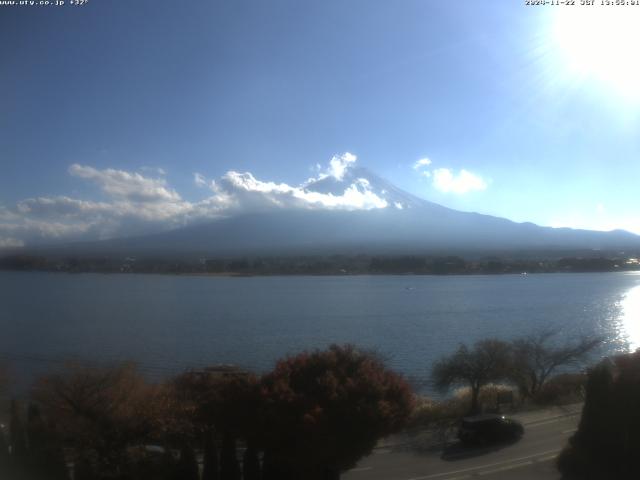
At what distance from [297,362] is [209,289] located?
110ft

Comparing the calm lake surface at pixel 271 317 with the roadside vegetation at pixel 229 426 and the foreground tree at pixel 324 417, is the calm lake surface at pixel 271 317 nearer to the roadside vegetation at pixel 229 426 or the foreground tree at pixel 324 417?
the roadside vegetation at pixel 229 426

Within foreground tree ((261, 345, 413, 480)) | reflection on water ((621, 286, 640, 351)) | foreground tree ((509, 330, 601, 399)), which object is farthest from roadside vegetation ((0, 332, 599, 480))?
reflection on water ((621, 286, 640, 351))

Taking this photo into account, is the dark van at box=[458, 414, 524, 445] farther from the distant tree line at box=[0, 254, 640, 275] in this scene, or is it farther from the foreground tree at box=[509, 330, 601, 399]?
the distant tree line at box=[0, 254, 640, 275]

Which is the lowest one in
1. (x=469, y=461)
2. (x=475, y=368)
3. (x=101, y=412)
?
(x=469, y=461)

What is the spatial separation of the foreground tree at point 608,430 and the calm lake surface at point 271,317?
752 centimetres

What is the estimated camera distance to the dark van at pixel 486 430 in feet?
27.6

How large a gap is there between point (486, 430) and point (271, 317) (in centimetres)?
1673

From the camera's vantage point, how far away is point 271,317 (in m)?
24.6

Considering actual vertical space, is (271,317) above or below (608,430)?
below

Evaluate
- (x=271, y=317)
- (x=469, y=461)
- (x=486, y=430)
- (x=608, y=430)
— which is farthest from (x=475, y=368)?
(x=271, y=317)

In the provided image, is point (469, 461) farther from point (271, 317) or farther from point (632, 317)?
point (632, 317)

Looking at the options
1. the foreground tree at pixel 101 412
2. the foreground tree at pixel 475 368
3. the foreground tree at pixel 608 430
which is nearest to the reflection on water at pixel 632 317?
the foreground tree at pixel 475 368

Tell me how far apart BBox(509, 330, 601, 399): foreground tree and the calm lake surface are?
2.16 metres

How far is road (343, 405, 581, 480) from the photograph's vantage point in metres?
7.02
